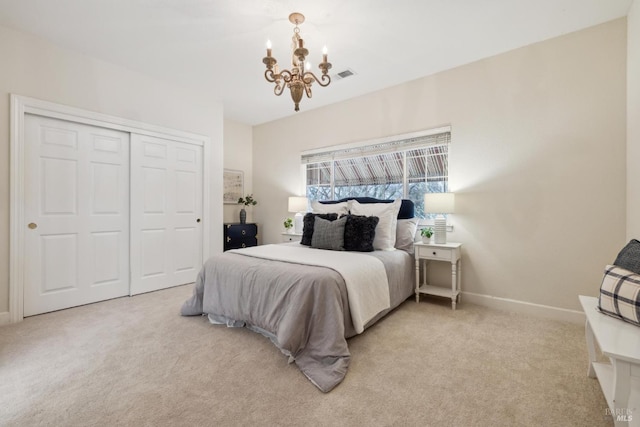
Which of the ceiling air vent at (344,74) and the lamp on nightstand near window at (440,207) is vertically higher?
the ceiling air vent at (344,74)

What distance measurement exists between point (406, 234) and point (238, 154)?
3434 mm

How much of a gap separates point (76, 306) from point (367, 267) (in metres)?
3.10

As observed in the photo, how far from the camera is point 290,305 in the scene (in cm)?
201

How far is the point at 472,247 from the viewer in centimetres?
317

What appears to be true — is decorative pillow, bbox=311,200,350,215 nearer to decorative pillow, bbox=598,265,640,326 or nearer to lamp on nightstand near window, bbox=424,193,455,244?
lamp on nightstand near window, bbox=424,193,455,244

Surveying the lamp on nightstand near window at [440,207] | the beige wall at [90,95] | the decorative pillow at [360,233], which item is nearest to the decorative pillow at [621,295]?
the lamp on nightstand near window at [440,207]

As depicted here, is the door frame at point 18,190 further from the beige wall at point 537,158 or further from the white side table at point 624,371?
the white side table at point 624,371

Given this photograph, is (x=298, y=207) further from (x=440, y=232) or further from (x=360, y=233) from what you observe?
(x=440, y=232)

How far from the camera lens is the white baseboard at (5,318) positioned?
2.59 m

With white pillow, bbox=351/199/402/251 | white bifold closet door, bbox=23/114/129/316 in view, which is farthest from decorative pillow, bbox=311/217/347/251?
white bifold closet door, bbox=23/114/129/316

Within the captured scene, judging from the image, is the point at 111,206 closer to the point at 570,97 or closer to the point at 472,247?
the point at 472,247

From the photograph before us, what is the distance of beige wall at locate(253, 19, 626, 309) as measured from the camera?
2492 millimetres

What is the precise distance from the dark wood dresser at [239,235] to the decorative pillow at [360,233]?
227cm
